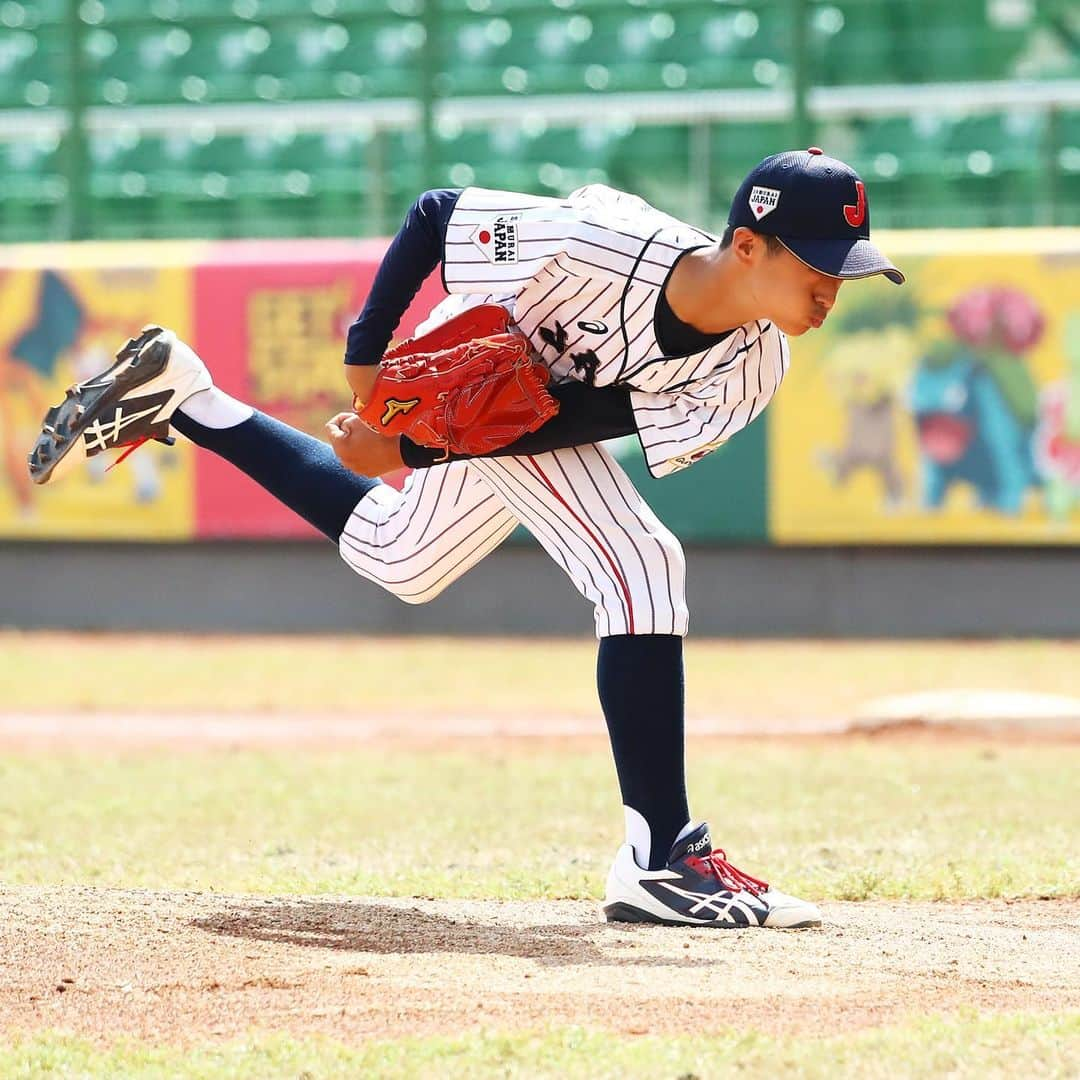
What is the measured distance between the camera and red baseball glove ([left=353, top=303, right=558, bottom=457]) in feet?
12.2

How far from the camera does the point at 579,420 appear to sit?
381 cm

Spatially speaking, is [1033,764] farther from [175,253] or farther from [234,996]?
[175,253]

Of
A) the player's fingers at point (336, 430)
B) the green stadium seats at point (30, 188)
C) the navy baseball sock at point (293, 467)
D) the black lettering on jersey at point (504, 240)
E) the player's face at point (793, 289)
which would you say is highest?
the green stadium seats at point (30, 188)

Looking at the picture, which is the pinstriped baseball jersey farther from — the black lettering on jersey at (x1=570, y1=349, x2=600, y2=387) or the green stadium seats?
the green stadium seats

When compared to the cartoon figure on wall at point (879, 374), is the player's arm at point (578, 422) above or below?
below

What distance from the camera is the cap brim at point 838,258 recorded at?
347cm

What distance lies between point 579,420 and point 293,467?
80cm

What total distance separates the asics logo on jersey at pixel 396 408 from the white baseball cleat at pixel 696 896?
1.04 meters

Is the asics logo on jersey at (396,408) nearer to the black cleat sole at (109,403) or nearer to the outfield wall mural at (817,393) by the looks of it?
the black cleat sole at (109,403)

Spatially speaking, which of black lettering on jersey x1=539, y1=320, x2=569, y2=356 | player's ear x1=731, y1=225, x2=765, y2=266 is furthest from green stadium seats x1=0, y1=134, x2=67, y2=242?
player's ear x1=731, y1=225, x2=765, y2=266

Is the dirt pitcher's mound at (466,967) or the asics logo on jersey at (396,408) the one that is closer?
the dirt pitcher's mound at (466,967)

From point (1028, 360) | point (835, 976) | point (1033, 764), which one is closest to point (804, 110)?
point (1028, 360)

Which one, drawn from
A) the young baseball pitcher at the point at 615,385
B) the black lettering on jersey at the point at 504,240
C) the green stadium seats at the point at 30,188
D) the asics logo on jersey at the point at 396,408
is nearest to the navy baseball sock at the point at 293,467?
the young baseball pitcher at the point at 615,385

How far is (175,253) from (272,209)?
3.12ft
